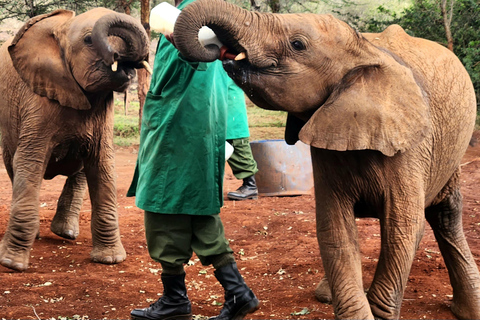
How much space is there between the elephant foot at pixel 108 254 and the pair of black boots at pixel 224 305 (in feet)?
6.17

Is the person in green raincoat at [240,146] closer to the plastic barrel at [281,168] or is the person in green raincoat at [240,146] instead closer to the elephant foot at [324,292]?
the plastic barrel at [281,168]

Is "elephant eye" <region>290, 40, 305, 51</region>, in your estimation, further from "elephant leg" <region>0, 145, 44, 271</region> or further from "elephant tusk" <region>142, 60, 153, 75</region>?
"elephant leg" <region>0, 145, 44, 271</region>

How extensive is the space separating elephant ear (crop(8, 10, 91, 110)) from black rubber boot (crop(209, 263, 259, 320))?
2.29 meters

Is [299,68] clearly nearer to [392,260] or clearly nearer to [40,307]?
[392,260]

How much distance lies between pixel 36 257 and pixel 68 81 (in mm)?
1826

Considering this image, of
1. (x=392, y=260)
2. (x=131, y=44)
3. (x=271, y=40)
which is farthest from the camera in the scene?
(x=131, y=44)

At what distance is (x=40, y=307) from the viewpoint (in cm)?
470

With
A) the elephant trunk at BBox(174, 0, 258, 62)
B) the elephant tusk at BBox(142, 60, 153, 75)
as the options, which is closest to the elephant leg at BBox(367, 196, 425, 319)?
the elephant trunk at BBox(174, 0, 258, 62)

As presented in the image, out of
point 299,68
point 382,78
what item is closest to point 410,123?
point 382,78

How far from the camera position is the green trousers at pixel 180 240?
4.21 m

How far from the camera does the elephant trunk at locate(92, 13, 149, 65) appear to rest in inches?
210

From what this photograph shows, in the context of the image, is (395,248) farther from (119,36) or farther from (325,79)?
(119,36)

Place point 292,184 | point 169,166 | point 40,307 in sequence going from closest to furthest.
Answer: point 169,166, point 40,307, point 292,184

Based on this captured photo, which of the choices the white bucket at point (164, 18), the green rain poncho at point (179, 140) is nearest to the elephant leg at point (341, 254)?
the green rain poncho at point (179, 140)
